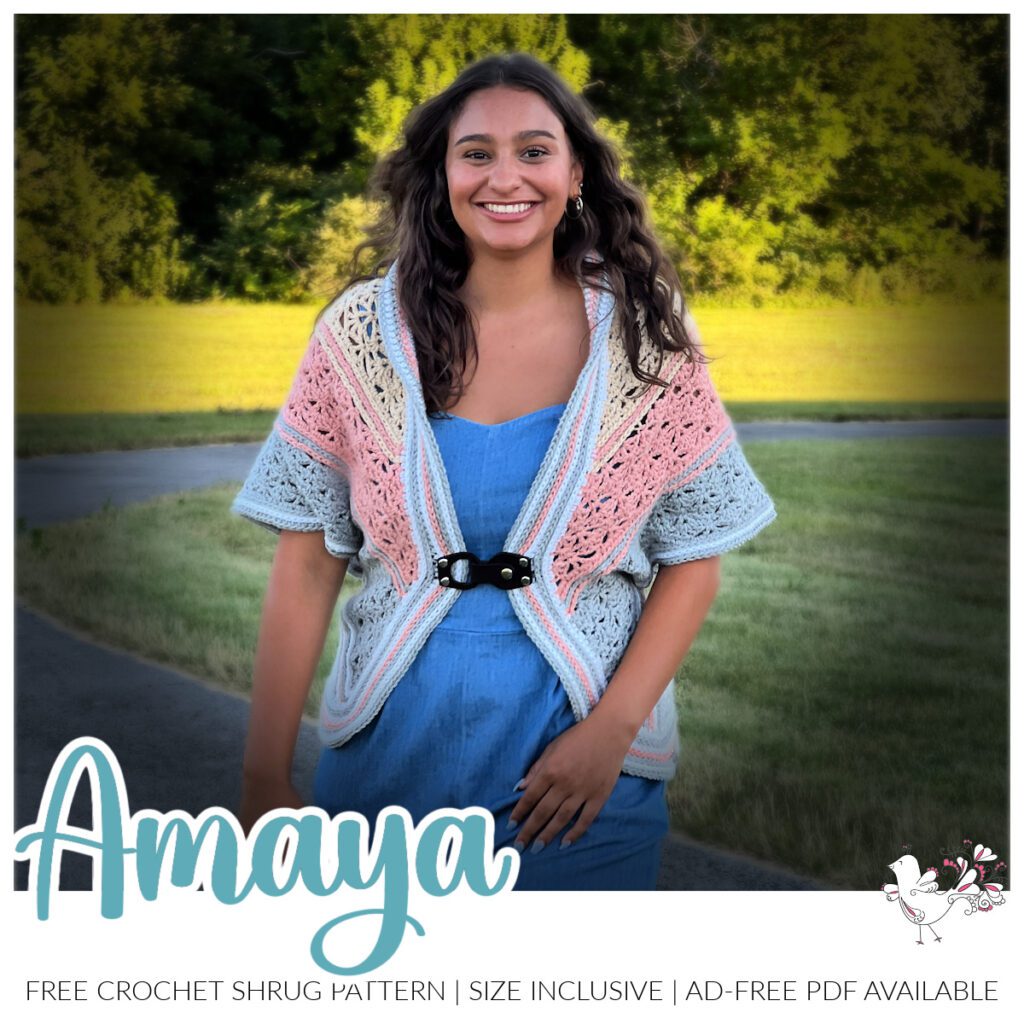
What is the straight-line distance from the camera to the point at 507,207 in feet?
5.14

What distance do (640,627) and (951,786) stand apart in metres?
1.69

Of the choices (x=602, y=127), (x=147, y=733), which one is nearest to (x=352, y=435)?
(x=602, y=127)

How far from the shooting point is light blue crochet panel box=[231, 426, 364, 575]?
66.2 inches

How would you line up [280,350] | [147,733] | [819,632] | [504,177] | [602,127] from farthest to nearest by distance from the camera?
[280,350] < [819,632] < [147,733] < [602,127] < [504,177]

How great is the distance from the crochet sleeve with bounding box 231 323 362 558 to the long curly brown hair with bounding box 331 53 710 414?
0.14 meters

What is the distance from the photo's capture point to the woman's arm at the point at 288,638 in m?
1.68

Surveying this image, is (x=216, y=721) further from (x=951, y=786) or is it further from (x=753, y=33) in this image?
(x=753, y=33)

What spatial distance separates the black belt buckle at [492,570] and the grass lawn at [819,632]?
1557mm

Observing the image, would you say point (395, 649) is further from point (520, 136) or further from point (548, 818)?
point (520, 136)

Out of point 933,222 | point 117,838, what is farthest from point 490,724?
point 933,222

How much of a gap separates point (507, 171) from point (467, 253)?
163 millimetres

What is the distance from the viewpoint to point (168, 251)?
339cm

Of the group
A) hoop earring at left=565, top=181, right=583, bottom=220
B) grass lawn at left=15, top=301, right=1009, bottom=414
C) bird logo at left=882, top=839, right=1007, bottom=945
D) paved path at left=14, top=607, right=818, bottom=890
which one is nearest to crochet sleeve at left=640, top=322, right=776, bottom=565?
hoop earring at left=565, top=181, right=583, bottom=220

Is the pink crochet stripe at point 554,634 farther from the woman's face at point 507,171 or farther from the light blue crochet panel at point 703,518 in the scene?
the woman's face at point 507,171
